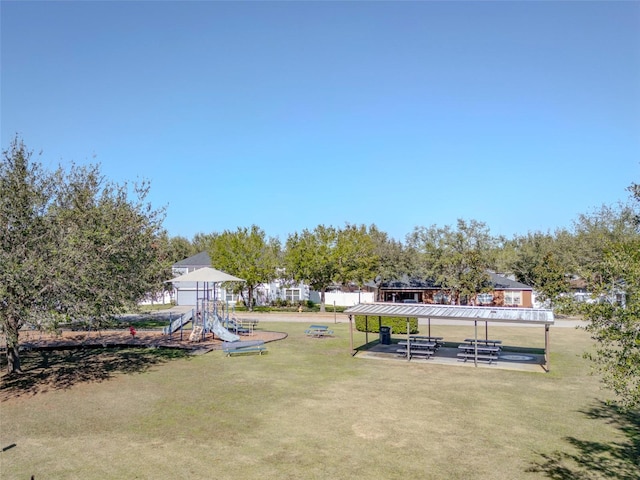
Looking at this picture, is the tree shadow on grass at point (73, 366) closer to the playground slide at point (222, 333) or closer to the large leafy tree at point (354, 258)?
the playground slide at point (222, 333)

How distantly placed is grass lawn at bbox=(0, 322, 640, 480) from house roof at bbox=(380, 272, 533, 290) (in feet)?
101

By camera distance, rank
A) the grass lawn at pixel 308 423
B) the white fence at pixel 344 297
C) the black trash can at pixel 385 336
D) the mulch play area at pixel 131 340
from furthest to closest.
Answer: the white fence at pixel 344 297, the black trash can at pixel 385 336, the mulch play area at pixel 131 340, the grass lawn at pixel 308 423

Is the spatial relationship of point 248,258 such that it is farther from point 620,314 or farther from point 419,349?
→ point 620,314

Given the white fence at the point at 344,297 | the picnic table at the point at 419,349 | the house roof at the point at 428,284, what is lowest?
the picnic table at the point at 419,349

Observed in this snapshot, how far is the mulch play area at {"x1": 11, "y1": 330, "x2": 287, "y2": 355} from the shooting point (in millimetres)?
22938

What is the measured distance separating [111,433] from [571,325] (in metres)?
33.2

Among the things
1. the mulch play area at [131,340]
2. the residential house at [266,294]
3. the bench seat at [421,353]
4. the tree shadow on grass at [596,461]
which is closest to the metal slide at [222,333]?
the mulch play area at [131,340]

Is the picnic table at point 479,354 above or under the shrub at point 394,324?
under

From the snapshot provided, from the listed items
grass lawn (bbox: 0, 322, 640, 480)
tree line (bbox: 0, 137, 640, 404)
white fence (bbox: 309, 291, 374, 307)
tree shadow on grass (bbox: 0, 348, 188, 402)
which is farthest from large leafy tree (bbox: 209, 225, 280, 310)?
grass lawn (bbox: 0, 322, 640, 480)

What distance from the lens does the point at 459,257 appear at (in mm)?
43625

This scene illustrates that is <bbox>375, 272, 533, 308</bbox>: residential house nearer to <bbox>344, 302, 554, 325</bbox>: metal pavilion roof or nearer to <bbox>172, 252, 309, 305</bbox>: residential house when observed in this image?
<bbox>172, 252, 309, 305</bbox>: residential house

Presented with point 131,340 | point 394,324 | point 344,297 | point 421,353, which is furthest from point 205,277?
point 344,297

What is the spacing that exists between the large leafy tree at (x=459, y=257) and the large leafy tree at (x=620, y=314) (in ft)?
121

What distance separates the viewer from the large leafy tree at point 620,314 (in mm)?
6660
